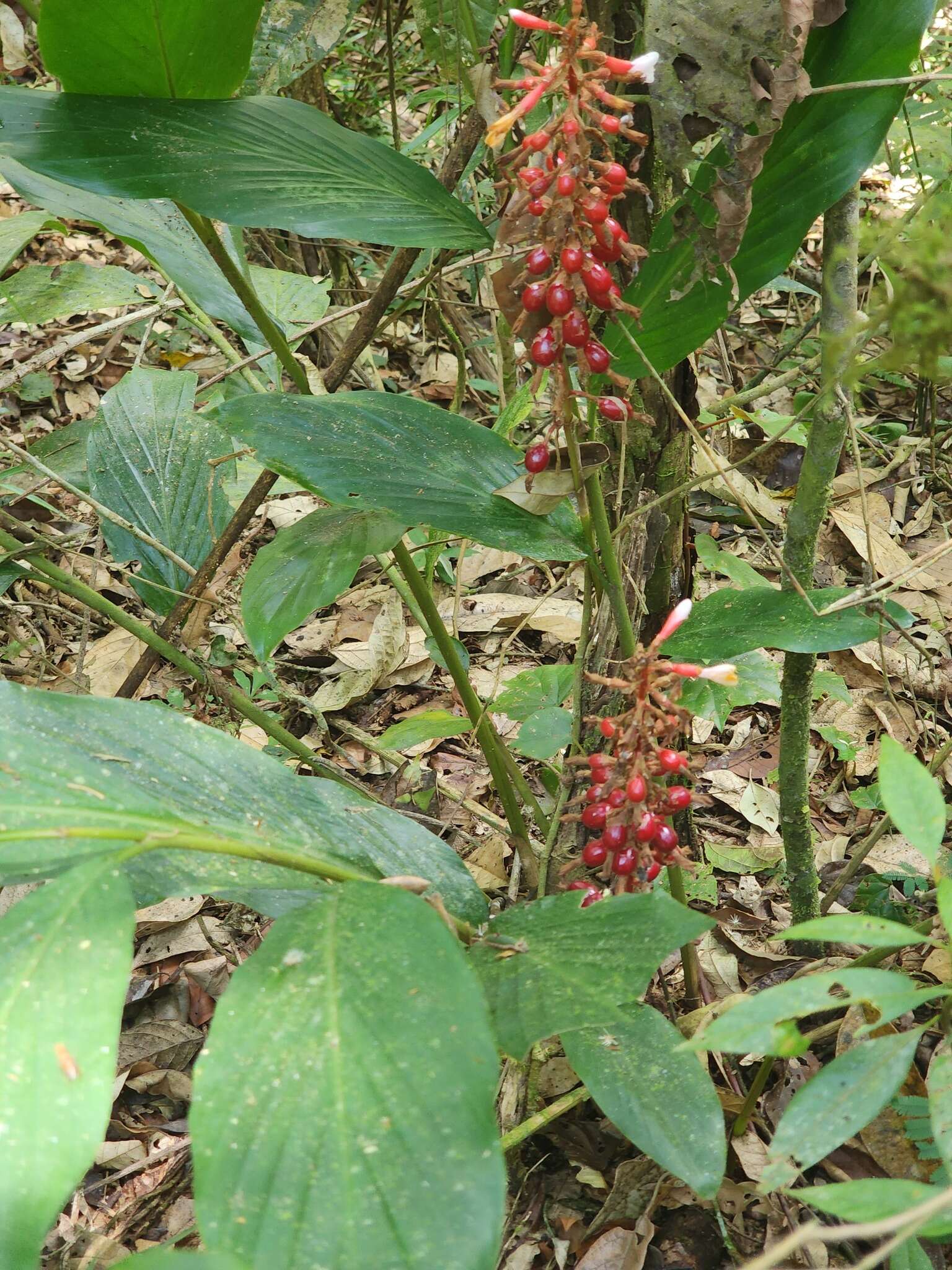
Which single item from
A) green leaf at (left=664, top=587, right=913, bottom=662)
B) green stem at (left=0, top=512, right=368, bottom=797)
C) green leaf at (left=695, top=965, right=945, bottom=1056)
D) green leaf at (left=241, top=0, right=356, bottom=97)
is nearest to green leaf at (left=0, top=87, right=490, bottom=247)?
green leaf at (left=241, top=0, right=356, bottom=97)

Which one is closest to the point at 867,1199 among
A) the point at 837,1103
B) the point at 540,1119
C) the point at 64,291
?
the point at 837,1103

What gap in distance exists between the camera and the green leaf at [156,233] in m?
1.48

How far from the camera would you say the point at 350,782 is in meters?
1.78

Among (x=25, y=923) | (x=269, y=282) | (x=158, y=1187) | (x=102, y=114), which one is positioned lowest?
(x=158, y=1187)

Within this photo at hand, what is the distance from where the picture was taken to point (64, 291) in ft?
6.59

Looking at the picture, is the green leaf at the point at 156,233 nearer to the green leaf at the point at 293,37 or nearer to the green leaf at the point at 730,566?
the green leaf at the point at 293,37

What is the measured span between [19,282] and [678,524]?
140 centimetres

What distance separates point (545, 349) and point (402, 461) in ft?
0.90

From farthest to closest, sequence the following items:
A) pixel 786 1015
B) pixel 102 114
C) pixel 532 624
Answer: pixel 532 624 → pixel 102 114 → pixel 786 1015

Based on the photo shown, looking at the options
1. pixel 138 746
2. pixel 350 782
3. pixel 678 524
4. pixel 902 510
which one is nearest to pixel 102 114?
pixel 138 746

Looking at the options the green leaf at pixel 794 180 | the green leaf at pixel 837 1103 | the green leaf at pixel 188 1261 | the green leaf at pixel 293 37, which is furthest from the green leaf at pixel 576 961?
the green leaf at pixel 293 37

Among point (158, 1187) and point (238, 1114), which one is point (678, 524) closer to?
point (238, 1114)

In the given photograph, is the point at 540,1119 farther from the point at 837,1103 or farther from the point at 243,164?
the point at 243,164

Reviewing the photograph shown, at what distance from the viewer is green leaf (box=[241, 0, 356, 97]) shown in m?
1.60
